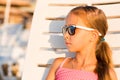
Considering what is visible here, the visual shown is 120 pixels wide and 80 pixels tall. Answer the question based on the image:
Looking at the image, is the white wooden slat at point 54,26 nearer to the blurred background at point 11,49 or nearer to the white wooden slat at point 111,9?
the white wooden slat at point 111,9

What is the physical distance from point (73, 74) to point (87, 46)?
A: 22 cm

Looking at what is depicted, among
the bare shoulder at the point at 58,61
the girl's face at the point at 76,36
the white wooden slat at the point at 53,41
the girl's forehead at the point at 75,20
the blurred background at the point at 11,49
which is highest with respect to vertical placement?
the girl's forehead at the point at 75,20

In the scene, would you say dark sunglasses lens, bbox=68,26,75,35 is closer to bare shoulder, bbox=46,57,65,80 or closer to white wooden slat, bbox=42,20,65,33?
bare shoulder, bbox=46,57,65,80

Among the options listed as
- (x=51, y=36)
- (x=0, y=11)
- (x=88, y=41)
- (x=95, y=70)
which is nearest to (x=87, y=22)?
(x=88, y=41)

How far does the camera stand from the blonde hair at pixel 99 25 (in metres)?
3.00

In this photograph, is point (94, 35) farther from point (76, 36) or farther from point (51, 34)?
point (51, 34)

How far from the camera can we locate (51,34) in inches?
141

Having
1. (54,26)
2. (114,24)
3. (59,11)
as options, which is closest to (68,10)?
(59,11)

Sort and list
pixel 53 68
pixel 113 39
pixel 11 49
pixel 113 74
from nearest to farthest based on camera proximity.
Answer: pixel 113 74
pixel 53 68
pixel 113 39
pixel 11 49

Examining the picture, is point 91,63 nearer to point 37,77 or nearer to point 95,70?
point 95,70

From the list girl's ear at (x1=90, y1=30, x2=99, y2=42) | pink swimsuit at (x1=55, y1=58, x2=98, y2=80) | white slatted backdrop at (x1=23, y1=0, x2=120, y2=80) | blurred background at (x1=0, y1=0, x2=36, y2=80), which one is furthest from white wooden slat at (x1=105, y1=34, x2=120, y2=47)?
blurred background at (x1=0, y1=0, x2=36, y2=80)

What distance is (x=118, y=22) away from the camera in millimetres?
3447

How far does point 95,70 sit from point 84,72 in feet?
0.25

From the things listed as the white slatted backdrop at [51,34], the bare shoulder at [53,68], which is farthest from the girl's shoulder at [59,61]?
the white slatted backdrop at [51,34]
